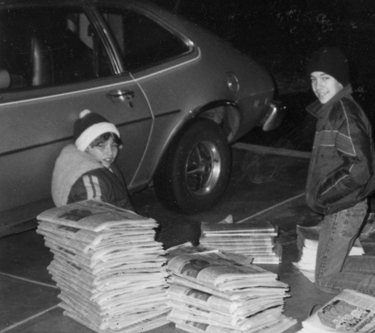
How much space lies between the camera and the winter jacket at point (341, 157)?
414 cm

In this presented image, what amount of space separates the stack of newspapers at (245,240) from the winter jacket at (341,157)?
0.67m

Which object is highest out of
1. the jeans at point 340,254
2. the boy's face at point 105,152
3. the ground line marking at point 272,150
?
the boy's face at point 105,152

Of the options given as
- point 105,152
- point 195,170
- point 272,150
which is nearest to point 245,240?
point 105,152

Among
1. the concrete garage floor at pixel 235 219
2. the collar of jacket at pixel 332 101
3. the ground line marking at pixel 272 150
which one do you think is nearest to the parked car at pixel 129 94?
the concrete garage floor at pixel 235 219

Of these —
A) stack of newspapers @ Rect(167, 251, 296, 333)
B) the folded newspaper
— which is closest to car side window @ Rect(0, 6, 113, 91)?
the folded newspaper

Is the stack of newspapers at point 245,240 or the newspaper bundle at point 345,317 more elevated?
the stack of newspapers at point 245,240

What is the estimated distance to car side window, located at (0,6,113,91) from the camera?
481cm

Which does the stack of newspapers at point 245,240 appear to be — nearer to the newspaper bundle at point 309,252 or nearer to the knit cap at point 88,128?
the newspaper bundle at point 309,252

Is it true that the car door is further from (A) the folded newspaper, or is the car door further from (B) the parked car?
(A) the folded newspaper

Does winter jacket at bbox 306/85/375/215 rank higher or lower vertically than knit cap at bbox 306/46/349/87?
lower

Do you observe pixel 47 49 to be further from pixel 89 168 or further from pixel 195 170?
pixel 195 170

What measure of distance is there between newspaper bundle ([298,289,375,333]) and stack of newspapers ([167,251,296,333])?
203mm

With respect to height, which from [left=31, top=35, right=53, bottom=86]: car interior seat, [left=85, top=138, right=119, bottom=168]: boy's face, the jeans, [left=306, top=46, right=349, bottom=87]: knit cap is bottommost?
the jeans

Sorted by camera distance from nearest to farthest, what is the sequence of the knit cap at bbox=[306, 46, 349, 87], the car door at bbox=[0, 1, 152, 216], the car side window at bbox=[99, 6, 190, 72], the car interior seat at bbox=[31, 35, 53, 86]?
the knit cap at bbox=[306, 46, 349, 87] → the car door at bbox=[0, 1, 152, 216] → the car interior seat at bbox=[31, 35, 53, 86] → the car side window at bbox=[99, 6, 190, 72]
